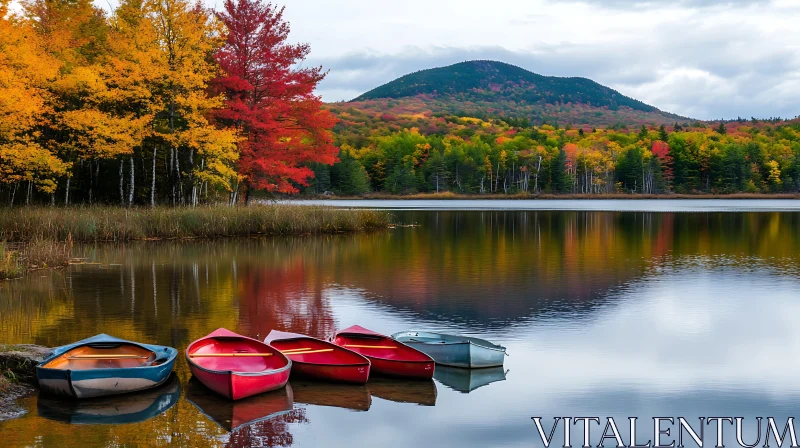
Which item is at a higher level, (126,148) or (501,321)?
(126,148)

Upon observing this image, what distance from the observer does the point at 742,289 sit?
62.3 ft

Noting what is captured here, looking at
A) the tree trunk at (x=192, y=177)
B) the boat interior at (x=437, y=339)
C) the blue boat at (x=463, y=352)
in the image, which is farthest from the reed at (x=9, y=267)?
the tree trunk at (x=192, y=177)

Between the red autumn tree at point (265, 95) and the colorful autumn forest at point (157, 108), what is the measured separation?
0.21ft

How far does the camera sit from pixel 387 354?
10.8 metres

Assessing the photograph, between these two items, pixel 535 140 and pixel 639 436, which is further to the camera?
pixel 535 140

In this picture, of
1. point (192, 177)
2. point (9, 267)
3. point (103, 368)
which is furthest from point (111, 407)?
point (192, 177)

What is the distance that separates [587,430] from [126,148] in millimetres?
27014

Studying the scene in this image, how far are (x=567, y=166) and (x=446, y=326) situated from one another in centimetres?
12211

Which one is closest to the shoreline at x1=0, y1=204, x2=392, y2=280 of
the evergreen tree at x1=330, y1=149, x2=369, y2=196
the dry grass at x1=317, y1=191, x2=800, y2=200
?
the evergreen tree at x1=330, y1=149, x2=369, y2=196

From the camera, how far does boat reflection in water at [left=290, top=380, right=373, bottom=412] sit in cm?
941

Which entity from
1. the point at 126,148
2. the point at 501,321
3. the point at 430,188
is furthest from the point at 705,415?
the point at 430,188

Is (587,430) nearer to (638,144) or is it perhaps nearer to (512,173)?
(512,173)

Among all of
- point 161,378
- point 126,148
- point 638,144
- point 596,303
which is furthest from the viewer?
point 638,144

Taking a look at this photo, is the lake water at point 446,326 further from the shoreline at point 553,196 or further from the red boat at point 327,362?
the shoreline at point 553,196
